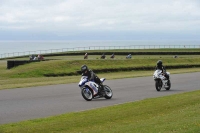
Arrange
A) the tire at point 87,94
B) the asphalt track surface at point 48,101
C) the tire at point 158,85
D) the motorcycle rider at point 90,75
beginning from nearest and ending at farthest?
1. the asphalt track surface at point 48,101
2. the motorcycle rider at point 90,75
3. the tire at point 87,94
4. the tire at point 158,85

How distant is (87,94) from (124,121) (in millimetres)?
6430

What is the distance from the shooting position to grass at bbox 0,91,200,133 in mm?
11344

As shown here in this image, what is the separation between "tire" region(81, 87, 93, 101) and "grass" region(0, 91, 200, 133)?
2.94 metres

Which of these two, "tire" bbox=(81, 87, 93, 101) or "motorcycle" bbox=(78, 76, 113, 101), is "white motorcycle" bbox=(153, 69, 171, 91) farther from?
"tire" bbox=(81, 87, 93, 101)

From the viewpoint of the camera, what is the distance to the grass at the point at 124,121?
1134 centimetres

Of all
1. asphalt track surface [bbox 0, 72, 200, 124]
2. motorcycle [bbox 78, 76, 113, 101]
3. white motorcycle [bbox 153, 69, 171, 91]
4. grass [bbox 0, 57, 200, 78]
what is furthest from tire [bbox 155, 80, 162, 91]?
grass [bbox 0, 57, 200, 78]

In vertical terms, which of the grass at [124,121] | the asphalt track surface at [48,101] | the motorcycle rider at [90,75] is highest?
the motorcycle rider at [90,75]

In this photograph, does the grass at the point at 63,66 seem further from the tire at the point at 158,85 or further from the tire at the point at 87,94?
the tire at the point at 87,94

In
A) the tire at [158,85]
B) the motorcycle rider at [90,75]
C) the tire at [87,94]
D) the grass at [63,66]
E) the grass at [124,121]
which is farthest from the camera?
the grass at [63,66]

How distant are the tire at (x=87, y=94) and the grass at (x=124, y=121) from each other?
2.94 metres

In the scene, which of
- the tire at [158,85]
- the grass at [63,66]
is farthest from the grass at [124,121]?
the grass at [63,66]

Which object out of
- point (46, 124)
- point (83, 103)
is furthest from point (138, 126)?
Result: point (83, 103)

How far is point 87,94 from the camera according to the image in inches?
778

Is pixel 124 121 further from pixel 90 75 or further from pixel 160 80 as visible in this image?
pixel 160 80
